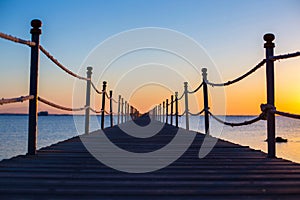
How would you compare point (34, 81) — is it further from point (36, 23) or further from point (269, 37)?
point (269, 37)

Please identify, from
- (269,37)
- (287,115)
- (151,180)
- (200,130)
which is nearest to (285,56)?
(269,37)

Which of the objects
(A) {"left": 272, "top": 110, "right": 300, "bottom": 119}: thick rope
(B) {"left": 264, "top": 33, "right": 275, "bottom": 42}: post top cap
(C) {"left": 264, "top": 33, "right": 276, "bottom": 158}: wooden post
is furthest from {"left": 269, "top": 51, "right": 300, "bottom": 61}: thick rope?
(A) {"left": 272, "top": 110, "right": 300, "bottom": 119}: thick rope

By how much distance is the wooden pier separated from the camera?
2.09 m

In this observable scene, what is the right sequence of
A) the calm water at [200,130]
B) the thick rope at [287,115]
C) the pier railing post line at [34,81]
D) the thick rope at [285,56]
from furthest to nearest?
1. the calm water at [200,130]
2. the pier railing post line at [34,81]
3. the thick rope at [285,56]
4. the thick rope at [287,115]

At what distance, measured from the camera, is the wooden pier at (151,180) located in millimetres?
2092

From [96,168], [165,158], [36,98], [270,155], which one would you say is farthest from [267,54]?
[36,98]

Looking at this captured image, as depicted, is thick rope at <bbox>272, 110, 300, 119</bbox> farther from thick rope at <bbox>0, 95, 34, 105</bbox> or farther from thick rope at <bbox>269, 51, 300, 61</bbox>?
thick rope at <bbox>0, 95, 34, 105</bbox>

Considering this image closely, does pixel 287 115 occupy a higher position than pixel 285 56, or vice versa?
pixel 285 56

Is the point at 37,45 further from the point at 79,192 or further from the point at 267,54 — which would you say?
the point at 267,54

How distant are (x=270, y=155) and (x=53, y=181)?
228cm

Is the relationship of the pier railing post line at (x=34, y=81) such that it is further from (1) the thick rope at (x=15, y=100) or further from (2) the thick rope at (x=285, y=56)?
(2) the thick rope at (x=285, y=56)

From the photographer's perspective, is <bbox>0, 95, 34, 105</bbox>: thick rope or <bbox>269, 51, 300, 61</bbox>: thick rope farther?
<bbox>269, 51, 300, 61</bbox>: thick rope

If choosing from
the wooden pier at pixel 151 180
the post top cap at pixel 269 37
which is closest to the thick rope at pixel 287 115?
the wooden pier at pixel 151 180

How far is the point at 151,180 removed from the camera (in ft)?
8.14
